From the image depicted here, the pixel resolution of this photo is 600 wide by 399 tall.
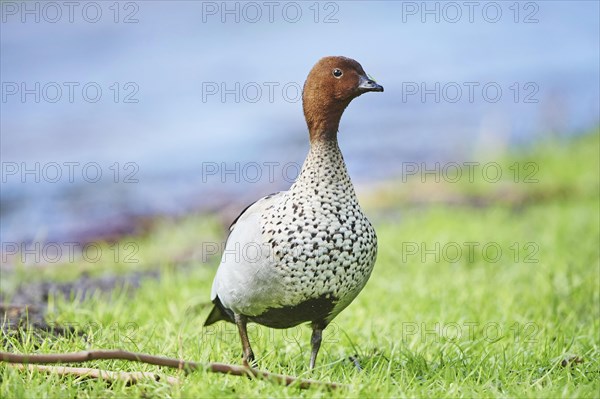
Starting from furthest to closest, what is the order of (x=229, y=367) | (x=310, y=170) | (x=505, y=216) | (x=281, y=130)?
(x=281, y=130)
(x=505, y=216)
(x=310, y=170)
(x=229, y=367)

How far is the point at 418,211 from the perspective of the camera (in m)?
9.03

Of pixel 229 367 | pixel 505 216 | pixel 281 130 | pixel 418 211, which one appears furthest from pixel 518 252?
pixel 281 130

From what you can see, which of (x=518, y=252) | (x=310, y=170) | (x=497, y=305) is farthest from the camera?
(x=518, y=252)

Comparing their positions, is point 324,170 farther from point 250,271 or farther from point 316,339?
point 316,339

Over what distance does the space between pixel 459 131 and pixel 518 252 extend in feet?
29.0

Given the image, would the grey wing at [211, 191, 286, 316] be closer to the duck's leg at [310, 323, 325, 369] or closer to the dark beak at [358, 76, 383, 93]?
the duck's leg at [310, 323, 325, 369]

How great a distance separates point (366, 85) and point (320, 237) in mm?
690

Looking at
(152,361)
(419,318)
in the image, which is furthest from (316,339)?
(419,318)

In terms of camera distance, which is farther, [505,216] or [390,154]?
[390,154]


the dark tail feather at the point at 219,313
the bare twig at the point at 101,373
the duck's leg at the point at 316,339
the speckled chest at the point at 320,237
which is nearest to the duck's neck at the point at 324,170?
the speckled chest at the point at 320,237

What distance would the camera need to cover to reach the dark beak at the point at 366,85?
360 cm

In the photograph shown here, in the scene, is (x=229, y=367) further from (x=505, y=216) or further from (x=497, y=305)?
(x=505, y=216)

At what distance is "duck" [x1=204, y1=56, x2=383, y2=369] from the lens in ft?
11.3

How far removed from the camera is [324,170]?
362 cm
